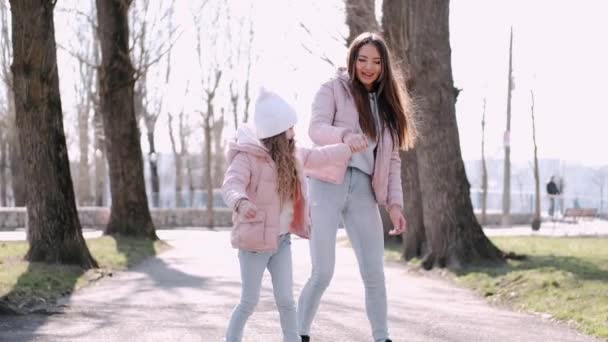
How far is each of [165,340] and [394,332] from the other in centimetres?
174

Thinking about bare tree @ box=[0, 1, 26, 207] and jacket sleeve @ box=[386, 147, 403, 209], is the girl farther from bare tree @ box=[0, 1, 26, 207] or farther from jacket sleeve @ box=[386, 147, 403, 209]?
bare tree @ box=[0, 1, 26, 207]

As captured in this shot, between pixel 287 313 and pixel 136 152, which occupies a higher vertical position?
pixel 136 152

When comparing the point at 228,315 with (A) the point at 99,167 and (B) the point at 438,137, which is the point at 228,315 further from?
(A) the point at 99,167

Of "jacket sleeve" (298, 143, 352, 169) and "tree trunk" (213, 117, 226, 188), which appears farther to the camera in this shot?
"tree trunk" (213, 117, 226, 188)

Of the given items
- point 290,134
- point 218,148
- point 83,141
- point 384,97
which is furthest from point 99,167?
point 290,134

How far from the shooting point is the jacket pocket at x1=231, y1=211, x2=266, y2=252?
566 cm

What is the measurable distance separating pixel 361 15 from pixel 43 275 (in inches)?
437

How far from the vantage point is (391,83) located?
6258 mm

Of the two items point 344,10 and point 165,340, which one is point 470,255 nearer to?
point 165,340

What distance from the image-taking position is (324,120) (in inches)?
239

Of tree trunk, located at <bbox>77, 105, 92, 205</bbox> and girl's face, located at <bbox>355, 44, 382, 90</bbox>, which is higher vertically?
tree trunk, located at <bbox>77, 105, 92, 205</bbox>

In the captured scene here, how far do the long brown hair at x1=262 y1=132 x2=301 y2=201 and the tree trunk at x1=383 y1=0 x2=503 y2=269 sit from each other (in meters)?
8.96

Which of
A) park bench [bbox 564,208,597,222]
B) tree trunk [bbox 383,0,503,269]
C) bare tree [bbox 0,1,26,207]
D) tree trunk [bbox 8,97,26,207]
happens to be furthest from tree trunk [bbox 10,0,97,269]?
tree trunk [bbox 8,97,26,207]

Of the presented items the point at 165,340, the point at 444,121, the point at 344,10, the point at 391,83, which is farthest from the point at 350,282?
the point at 344,10
